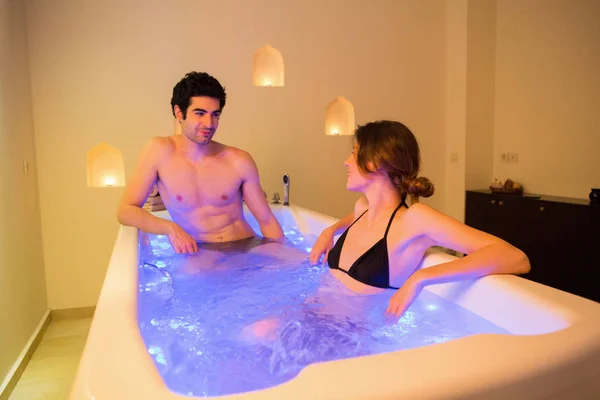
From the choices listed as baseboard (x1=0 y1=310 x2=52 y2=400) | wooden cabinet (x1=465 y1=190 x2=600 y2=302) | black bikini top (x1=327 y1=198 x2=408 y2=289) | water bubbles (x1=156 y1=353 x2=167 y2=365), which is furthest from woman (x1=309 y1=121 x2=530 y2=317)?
wooden cabinet (x1=465 y1=190 x2=600 y2=302)

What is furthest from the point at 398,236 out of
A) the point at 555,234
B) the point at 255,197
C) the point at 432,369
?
the point at 555,234

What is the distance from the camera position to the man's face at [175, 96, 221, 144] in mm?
1888

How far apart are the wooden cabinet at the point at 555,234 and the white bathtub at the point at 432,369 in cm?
191

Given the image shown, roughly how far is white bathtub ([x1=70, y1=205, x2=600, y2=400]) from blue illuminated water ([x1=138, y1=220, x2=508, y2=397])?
163 millimetres

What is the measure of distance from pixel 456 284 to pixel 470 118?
2669 millimetres

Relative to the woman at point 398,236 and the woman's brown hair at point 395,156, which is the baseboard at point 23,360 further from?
the woman's brown hair at point 395,156

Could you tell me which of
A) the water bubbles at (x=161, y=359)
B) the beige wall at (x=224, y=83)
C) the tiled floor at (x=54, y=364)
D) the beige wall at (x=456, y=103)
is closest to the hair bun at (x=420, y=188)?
the water bubbles at (x=161, y=359)

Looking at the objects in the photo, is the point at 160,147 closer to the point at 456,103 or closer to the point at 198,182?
the point at 198,182

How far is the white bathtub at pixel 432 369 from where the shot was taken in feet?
1.90

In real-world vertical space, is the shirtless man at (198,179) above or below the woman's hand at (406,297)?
above

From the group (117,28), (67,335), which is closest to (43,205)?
(67,335)

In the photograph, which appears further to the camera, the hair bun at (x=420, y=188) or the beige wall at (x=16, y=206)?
the beige wall at (x=16, y=206)

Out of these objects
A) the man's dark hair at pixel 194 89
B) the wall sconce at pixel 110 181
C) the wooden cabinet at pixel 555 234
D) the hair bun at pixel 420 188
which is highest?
the man's dark hair at pixel 194 89

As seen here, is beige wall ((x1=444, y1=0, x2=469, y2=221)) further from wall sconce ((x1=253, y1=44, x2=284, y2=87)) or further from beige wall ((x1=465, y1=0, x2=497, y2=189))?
wall sconce ((x1=253, y1=44, x2=284, y2=87))
